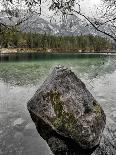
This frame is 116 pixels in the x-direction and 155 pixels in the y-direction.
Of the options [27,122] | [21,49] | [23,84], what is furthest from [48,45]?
[27,122]

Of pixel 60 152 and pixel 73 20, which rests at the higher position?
pixel 73 20

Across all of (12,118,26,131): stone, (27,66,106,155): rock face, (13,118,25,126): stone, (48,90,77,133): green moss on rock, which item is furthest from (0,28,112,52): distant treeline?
(48,90,77,133): green moss on rock

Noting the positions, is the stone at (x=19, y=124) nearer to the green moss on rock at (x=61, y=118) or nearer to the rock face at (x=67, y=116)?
the rock face at (x=67, y=116)

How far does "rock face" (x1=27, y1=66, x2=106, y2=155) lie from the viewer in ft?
37.7

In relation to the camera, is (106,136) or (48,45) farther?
(48,45)

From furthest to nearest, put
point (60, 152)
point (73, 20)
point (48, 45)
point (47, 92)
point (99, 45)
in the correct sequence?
point (99, 45) < point (48, 45) < point (47, 92) < point (60, 152) < point (73, 20)

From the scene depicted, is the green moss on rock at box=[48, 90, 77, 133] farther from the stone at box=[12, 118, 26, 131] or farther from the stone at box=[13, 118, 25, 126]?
the stone at box=[13, 118, 25, 126]

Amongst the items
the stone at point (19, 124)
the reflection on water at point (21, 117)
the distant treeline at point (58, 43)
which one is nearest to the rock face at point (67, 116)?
the reflection on water at point (21, 117)

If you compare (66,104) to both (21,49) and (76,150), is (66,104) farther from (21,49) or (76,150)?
(21,49)

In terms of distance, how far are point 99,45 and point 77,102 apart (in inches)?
7282

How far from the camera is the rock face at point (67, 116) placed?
11.5 metres

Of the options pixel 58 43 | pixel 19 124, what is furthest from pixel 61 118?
pixel 58 43

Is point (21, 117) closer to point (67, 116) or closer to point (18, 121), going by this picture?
point (18, 121)

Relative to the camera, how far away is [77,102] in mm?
12695
